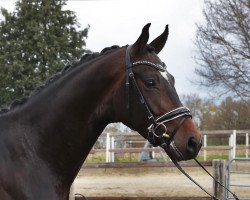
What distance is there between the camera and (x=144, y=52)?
126 inches

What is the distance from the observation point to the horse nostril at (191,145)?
2.93m

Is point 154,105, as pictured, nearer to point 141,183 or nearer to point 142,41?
point 142,41

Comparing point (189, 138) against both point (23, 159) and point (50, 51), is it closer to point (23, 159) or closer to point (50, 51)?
point (23, 159)

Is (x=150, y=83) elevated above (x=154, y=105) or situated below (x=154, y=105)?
above

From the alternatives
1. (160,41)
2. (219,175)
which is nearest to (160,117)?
(160,41)

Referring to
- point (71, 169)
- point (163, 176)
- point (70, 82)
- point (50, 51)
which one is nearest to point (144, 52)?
point (70, 82)

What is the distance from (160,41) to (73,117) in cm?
84

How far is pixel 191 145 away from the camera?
294 cm

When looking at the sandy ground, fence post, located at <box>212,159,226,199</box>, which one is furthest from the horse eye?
the sandy ground

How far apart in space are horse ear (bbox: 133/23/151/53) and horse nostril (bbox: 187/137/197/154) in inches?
28.1

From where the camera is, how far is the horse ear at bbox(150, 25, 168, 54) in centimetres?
336

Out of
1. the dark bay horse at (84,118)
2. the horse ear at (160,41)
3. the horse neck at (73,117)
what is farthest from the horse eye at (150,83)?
the horse ear at (160,41)

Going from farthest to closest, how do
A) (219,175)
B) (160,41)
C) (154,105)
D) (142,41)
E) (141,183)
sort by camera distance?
(141,183) → (219,175) → (160,41) → (142,41) → (154,105)

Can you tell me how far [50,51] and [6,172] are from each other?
2706 centimetres
